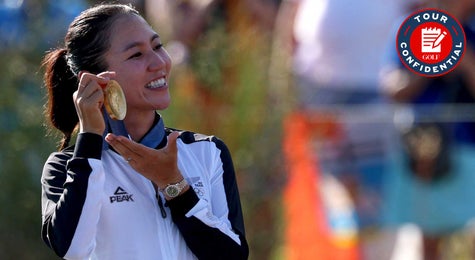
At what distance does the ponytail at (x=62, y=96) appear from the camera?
397cm

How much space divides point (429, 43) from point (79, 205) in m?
1.45

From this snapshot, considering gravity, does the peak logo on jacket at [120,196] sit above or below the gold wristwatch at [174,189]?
below

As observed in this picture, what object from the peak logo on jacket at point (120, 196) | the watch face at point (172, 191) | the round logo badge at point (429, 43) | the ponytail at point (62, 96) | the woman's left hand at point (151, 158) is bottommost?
the peak logo on jacket at point (120, 196)

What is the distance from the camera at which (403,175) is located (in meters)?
6.61

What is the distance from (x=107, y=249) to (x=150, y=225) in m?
0.15

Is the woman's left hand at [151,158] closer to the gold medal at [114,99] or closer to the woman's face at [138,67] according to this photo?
the gold medal at [114,99]

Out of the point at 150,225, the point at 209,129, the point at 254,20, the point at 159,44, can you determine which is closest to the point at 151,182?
the point at 150,225

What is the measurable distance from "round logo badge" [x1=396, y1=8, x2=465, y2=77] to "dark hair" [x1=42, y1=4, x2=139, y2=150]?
1029 millimetres

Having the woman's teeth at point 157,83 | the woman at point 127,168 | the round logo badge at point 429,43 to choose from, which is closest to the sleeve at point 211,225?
the woman at point 127,168

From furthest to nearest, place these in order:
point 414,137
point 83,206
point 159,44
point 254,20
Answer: point 254,20 < point 414,137 < point 159,44 < point 83,206

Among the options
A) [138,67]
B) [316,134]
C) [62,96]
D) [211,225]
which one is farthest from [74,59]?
[316,134]

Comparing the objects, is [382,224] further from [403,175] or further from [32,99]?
[32,99]

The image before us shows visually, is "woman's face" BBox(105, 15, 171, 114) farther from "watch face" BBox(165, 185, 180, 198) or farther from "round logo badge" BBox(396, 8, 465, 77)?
"round logo badge" BBox(396, 8, 465, 77)

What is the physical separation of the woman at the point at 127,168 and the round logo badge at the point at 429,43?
2.72 ft
